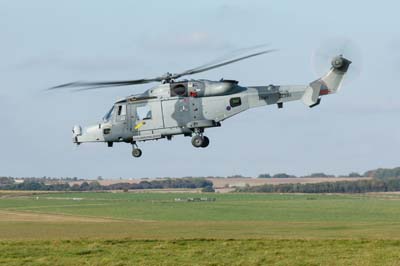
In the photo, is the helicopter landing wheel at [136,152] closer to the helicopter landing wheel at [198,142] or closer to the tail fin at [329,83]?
the helicopter landing wheel at [198,142]

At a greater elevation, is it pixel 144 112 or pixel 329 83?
pixel 329 83

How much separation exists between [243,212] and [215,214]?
1009cm

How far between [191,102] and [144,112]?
101 inches

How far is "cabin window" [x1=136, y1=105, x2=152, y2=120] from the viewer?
4028cm

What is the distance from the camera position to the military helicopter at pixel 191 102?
3819cm

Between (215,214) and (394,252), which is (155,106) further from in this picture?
(215,214)

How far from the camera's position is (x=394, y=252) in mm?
52344

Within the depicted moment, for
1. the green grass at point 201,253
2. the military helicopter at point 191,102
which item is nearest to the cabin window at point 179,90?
the military helicopter at point 191,102

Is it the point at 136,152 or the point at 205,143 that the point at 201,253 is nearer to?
the point at 136,152

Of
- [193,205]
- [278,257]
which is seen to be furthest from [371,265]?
[193,205]

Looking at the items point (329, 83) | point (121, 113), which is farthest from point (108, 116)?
point (329, 83)

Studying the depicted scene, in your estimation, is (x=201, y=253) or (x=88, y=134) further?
(x=201, y=253)

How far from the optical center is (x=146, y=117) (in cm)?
4028

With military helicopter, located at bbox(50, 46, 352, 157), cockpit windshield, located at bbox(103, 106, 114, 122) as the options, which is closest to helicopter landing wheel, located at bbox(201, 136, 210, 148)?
military helicopter, located at bbox(50, 46, 352, 157)
